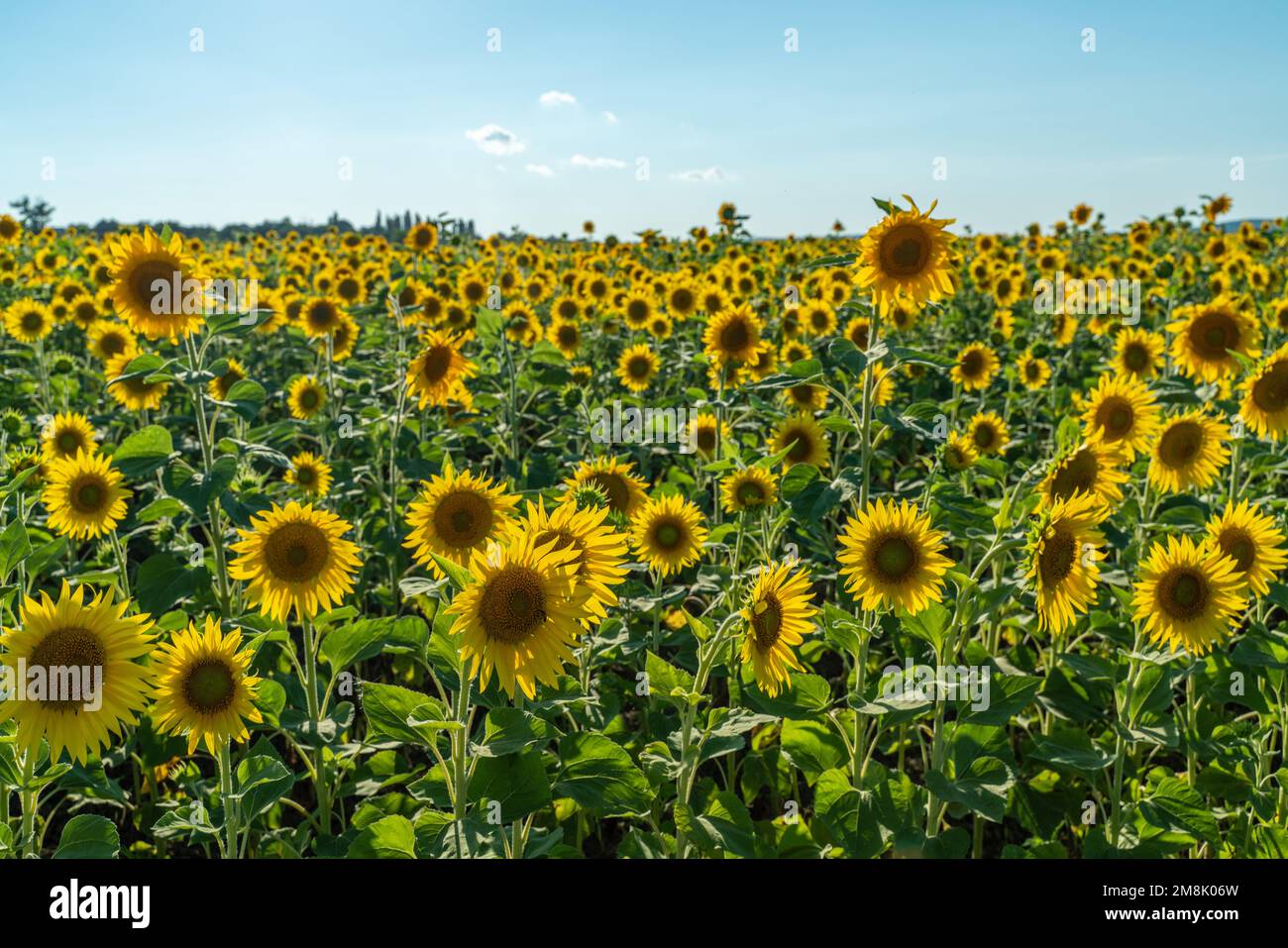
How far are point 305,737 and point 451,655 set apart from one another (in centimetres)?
124

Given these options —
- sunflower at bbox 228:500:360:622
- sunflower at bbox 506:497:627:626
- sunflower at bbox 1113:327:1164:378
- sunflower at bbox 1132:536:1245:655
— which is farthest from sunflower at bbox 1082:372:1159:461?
sunflower at bbox 228:500:360:622

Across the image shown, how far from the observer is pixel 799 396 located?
19.7 ft

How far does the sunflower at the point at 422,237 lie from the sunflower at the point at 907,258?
7.38m

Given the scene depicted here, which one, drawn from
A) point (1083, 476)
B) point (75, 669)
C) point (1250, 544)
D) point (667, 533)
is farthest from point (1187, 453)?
point (75, 669)

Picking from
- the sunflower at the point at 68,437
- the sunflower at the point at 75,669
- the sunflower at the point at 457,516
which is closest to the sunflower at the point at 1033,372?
the sunflower at the point at 457,516

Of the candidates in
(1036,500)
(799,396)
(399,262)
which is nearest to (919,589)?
(1036,500)

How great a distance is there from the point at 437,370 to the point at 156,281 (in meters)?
1.64

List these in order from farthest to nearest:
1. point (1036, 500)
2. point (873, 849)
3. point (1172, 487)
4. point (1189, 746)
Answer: point (1172, 487)
point (1189, 746)
point (1036, 500)
point (873, 849)

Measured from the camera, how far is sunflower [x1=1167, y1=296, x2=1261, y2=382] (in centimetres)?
544

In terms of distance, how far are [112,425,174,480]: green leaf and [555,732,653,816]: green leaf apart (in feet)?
7.62

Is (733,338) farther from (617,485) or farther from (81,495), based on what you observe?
(81,495)

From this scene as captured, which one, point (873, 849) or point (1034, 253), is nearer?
point (873, 849)

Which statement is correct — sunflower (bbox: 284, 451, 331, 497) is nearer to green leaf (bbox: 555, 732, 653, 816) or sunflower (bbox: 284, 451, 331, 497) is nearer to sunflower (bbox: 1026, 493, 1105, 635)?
green leaf (bbox: 555, 732, 653, 816)
